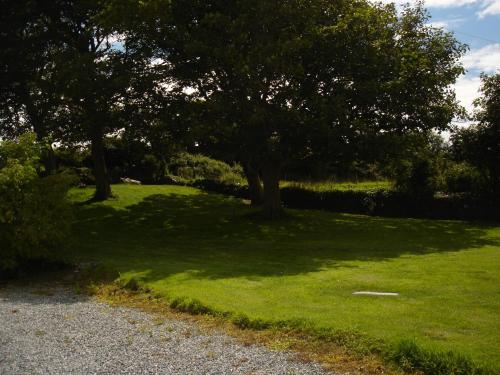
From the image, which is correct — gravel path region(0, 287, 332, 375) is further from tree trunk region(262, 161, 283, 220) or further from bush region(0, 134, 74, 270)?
tree trunk region(262, 161, 283, 220)

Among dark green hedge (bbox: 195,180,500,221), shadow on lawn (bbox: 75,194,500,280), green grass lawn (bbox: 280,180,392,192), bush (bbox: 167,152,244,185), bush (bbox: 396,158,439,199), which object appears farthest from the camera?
bush (bbox: 167,152,244,185)

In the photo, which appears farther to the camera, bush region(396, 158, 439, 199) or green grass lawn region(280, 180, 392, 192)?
Answer: green grass lawn region(280, 180, 392, 192)

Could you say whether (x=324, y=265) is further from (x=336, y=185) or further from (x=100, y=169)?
(x=100, y=169)

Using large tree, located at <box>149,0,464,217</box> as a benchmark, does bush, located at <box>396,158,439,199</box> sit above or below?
below

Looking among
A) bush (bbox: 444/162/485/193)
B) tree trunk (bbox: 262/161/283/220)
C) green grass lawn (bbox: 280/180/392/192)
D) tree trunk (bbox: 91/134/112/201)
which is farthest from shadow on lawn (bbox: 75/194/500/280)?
bush (bbox: 444/162/485/193)

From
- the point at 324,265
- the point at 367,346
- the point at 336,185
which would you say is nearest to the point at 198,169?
the point at 336,185

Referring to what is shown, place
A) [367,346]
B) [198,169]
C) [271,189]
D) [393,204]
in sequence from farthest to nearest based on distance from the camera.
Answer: [198,169]
[393,204]
[271,189]
[367,346]

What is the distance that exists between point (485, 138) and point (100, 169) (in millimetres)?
21228

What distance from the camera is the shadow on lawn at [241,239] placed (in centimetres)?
1417

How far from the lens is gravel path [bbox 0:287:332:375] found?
6.54m

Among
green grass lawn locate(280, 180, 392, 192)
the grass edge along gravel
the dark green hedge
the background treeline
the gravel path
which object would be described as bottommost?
the gravel path

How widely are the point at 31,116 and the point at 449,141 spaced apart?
75.2 ft

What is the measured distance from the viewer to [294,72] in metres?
20.5

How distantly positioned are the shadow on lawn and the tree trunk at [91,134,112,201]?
216 centimetres
